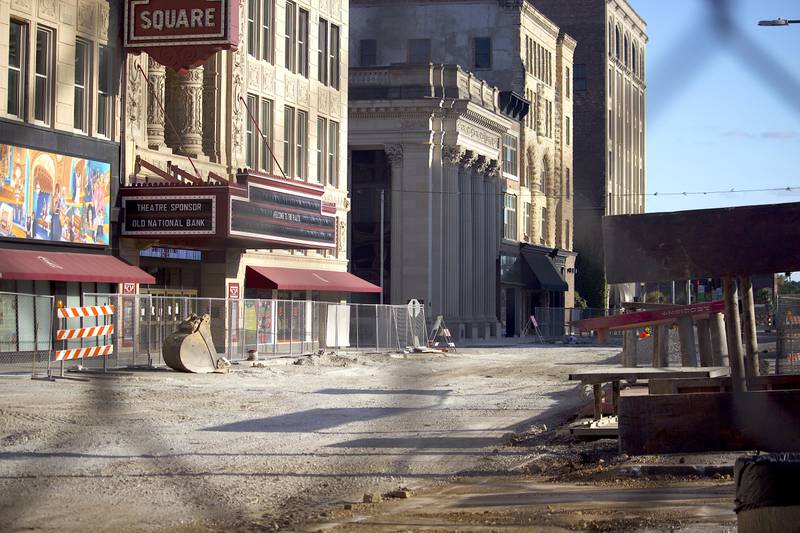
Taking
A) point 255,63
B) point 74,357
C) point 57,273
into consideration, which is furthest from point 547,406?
point 255,63

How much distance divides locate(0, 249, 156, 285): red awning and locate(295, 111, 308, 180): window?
34.5 feet

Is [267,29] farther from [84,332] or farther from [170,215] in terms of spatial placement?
[84,332]

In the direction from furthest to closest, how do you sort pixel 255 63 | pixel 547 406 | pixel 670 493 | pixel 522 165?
pixel 522 165 → pixel 255 63 → pixel 547 406 → pixel 670 493

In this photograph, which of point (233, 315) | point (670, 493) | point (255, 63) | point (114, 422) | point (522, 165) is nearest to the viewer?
point (670, 493)

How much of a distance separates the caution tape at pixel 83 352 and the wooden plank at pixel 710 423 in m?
17.5

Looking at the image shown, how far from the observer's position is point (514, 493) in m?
10.5

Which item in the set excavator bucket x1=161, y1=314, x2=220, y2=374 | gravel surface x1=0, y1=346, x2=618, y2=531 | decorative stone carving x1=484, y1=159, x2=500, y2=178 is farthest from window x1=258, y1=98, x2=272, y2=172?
decorative stone carving x1=484, y1=159, x2=500, y2=178

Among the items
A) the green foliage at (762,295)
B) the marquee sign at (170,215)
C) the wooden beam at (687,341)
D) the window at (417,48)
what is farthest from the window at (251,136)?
the green foliage at (762,295)

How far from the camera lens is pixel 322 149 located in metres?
45.0

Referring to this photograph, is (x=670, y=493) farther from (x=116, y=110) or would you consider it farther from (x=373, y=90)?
(x=373, y=90)

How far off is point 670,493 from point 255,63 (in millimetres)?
29960

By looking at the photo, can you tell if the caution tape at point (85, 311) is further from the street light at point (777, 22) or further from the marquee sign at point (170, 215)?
the street light at point (777, 22)

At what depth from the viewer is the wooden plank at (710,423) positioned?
9.08 meters

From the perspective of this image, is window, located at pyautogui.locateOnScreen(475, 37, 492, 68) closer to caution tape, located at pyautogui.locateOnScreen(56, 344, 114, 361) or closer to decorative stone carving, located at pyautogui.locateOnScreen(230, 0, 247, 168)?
caution tape, located at pyautogui.locateOnScreen(56, 344, 114, 361)
